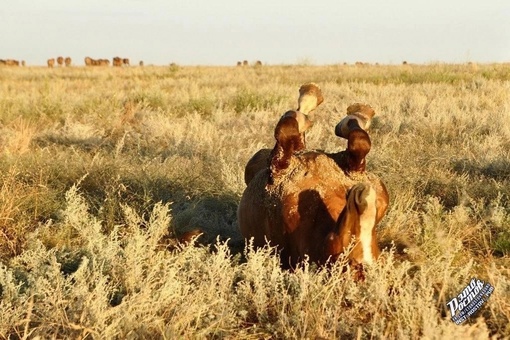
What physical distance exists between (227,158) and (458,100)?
717cm

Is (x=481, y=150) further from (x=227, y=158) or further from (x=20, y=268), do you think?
(x=20, y=268)

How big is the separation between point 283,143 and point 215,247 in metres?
0.94

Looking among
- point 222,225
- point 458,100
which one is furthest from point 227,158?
point 458,100

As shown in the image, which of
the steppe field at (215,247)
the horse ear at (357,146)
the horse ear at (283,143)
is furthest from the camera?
the horse ear at (283,143)

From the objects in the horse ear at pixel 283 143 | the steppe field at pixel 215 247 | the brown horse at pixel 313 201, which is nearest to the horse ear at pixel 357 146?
the brown horse at pixel 313 201

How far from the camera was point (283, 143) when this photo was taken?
284cm

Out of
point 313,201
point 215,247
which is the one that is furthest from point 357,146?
point 215,247

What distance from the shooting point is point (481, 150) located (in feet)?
21.4

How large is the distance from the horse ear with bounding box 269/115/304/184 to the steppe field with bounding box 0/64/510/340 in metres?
0.44

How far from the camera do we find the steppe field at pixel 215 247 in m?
2.46

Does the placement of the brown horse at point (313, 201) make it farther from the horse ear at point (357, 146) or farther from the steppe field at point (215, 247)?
the steppe field at point (215, 247)

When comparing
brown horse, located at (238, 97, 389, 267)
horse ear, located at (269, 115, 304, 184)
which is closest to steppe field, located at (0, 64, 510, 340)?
brown horse, located at (238, 97, 389, 267)

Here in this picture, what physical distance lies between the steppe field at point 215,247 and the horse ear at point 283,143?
1.44ft

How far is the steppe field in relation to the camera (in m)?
2.46
